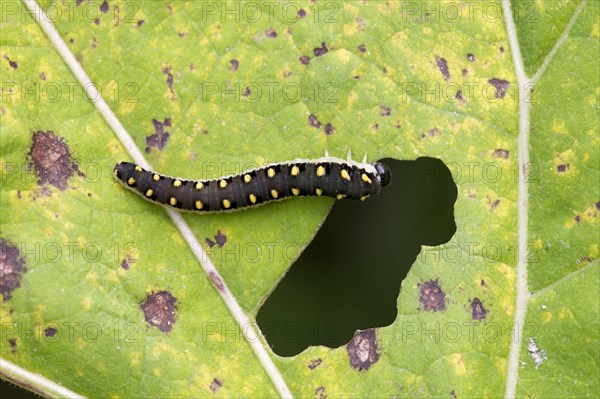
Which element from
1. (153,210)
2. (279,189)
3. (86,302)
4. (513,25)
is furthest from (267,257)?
(513,25)

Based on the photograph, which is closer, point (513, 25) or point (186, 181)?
point (513, 25)

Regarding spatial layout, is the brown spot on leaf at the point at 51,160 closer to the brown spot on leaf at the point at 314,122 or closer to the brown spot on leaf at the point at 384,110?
the brown spot on leaf at the point at 314,122

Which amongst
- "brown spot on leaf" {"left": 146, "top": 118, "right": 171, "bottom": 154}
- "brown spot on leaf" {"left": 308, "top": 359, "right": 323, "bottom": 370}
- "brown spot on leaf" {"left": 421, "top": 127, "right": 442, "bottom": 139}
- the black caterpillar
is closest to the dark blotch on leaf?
"brown spot on leaf" {"left": 308, "top": 359, "right": 323, "bottom": 370}

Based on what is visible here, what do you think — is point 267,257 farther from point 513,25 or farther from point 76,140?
point 513,25

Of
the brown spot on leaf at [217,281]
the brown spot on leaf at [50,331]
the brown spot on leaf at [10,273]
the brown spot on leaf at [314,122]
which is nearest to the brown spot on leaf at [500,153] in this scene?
the brown spot on leaf at [314,122]

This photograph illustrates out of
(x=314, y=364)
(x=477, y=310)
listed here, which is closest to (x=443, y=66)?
(x=477, y=310)

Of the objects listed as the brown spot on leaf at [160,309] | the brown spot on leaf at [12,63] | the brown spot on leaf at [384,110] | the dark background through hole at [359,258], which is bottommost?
the dark background through hole at [359,258]

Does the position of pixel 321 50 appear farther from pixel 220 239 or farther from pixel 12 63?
pixel 12 63
